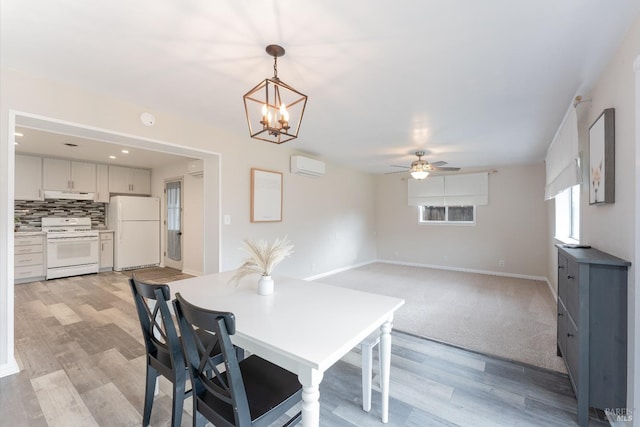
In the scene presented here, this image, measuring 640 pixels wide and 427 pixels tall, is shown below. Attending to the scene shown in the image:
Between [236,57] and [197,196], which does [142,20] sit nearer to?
[236,57]

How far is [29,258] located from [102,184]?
1823 mm

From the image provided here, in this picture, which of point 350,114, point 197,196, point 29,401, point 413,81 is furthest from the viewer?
point 197,196

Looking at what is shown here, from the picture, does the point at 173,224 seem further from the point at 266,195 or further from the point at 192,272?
the point at 266,195

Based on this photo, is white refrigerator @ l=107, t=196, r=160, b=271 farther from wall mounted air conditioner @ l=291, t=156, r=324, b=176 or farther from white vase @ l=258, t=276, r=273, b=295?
white vase @ l=258, t=276, r=273, b=295

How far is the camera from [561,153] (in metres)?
3.07

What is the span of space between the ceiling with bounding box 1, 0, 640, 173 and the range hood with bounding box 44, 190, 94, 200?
4.27 meters

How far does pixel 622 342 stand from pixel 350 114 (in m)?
2.72

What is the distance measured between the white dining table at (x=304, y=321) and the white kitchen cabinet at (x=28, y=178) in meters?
5.28

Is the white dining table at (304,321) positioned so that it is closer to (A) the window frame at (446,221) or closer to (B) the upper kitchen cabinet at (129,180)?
(A) the window frame at (446,221)

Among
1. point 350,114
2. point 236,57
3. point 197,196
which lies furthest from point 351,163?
point 236,57

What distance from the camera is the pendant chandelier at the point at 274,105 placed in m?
1.69

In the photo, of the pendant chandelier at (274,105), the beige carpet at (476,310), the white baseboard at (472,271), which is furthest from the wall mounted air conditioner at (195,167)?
the white baseboard at (472,271)

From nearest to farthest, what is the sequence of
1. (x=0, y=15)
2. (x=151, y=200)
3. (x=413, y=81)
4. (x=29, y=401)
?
1. (x=0, y=15)
2. (x=29, y=401)
3. (x=413, y=81)
4. (x=151, y=200)

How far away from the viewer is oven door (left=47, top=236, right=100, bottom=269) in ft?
16.6
